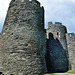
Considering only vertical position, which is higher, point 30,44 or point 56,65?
point 30,44

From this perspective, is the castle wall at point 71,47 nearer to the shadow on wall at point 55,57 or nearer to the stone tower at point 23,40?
the shadow on wall at point 55,57

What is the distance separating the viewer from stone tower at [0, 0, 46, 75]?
6095 mm

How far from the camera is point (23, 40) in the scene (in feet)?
21.8

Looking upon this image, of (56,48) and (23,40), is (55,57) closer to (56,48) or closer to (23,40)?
(56,48)

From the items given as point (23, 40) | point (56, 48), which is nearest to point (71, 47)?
point (56, 48)

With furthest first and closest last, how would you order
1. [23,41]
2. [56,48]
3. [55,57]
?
[56,48] → [55,57] → [23,41]

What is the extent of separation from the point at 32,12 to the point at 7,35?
2608 millimetres

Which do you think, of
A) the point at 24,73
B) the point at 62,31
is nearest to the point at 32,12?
the point at 24,73

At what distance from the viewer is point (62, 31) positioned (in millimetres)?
18953

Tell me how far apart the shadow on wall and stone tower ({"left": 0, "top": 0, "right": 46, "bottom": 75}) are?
9747mm

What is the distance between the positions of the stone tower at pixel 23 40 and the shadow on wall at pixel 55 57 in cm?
975

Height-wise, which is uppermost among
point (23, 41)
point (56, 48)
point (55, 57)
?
point (23, 41)

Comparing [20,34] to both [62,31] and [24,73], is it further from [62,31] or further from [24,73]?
[62,31]

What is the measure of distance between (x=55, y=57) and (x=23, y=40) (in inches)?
Result: 451
